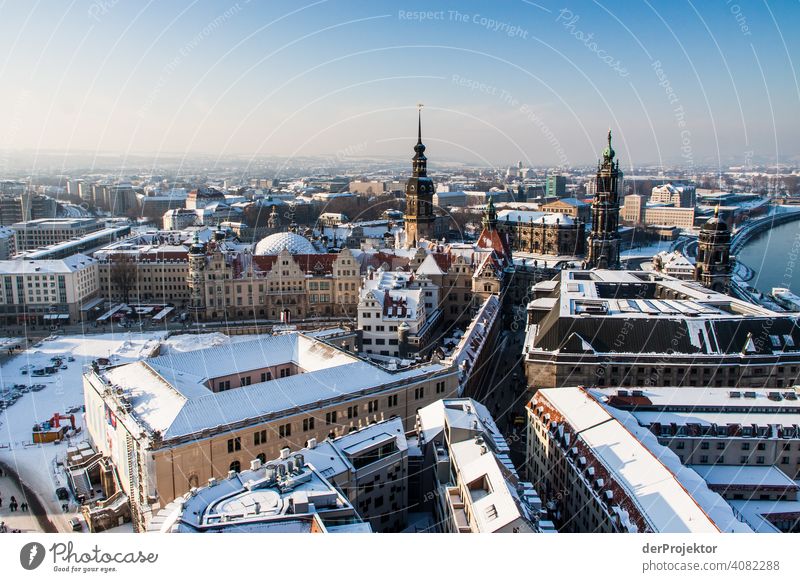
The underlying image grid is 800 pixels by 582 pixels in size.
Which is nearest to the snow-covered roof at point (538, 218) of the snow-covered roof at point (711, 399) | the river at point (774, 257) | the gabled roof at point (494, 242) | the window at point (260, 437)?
the gabled roof at point (494, 242)

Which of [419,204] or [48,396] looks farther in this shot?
[419,204]

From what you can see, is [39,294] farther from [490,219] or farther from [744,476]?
[744,476]

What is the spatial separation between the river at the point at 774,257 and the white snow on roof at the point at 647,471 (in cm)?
2800

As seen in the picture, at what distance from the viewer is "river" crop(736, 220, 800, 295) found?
157ft

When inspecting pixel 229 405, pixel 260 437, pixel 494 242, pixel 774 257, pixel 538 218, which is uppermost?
pixel 538 218

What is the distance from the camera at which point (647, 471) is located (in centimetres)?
1249

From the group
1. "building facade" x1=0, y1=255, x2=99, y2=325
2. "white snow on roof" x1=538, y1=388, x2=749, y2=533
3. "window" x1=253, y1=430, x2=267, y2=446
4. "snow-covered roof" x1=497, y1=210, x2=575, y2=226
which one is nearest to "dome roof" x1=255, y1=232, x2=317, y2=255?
"building facade" x1=0, y1=255, x2=99, y2=325

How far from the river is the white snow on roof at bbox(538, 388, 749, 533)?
1102 inches

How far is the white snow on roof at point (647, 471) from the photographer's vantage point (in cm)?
1102

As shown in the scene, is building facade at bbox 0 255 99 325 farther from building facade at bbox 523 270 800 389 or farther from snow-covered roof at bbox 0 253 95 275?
building facade at bbox 523 270 800 389

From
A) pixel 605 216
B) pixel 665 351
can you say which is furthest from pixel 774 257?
pixel 665 351

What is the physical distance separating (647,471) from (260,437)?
827 cm
